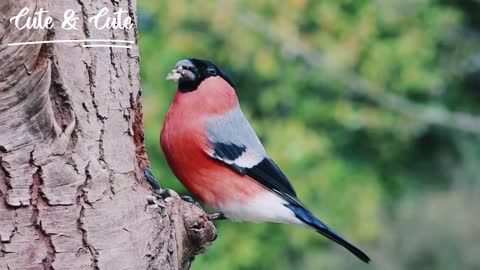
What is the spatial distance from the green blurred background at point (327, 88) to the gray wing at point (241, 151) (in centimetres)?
242

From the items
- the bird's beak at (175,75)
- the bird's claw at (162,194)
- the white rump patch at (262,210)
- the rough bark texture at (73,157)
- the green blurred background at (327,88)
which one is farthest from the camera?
the green blurred background at (327,88)

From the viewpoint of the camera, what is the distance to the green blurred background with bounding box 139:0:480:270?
5742 millimetres

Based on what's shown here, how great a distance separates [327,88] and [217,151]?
3.76m

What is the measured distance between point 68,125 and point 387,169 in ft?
17.9

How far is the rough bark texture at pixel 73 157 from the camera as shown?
1.81m

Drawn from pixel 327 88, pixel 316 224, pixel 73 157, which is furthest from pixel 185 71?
pixel 327 88

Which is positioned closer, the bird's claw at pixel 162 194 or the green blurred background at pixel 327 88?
the bird's claw at pixel 162 194

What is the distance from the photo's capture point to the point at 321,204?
6059 mm

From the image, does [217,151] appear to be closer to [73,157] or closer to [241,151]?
[241,151]

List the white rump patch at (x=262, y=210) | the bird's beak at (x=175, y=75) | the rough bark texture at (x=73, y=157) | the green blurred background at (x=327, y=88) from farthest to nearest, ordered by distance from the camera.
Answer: the green blurred background at (x=327, y=88) < the white rump patch at (x=262, y=210) < the bird's beak at (x=175, y=75) < the rough bark texture at (x=73, y=157)

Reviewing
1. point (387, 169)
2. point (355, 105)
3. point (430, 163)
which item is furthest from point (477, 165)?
point (355, 105)

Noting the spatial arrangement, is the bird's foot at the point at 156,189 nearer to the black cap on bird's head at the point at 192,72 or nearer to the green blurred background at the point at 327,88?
the black cap on bird's head at the point at 192,72

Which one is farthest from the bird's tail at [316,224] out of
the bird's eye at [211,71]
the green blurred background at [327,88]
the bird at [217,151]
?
the green blurred background at [327,88]

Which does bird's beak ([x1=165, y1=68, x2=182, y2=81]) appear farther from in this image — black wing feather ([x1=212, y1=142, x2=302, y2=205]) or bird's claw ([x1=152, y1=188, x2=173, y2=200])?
bird's claw ([x1=152, y1=188, x2=173, y2=200])
